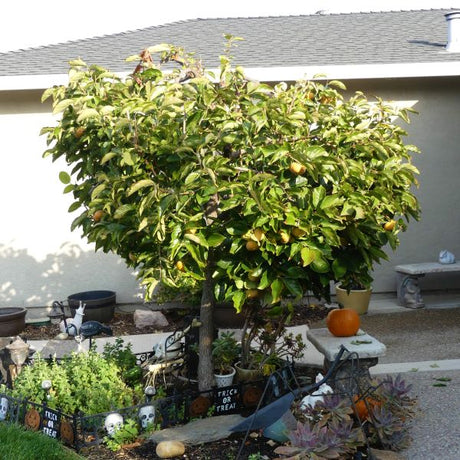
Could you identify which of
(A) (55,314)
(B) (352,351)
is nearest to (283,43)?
(A) (55,314)

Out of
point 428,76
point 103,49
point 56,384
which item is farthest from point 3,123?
point 428,76

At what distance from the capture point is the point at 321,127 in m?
4.53

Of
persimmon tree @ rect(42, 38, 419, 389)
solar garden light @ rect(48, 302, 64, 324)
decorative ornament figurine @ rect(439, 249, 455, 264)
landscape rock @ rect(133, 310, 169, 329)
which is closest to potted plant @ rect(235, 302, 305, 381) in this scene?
persimmon tree @ rect(42, 38, 419, 389)

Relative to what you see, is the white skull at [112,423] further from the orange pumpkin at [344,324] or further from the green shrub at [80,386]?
the orange pumpkin at [344,324]

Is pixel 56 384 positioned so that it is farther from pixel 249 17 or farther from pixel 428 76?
pixel 249 17

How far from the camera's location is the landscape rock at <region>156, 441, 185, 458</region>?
4.20m

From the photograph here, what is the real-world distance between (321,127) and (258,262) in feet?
3.40

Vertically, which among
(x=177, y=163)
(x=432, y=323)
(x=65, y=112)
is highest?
(x=65, y=112)

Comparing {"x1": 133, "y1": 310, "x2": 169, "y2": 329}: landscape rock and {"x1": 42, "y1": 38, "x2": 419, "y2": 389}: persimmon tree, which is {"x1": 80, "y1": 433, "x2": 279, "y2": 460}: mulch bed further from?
{"x1": 133, "y1": 310, "x2": 169, "y2": 329}: landscape rock

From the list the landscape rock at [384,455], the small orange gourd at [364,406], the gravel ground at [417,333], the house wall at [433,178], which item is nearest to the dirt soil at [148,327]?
the gravel ground at [417,333]

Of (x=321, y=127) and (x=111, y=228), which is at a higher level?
(x=321, y=127)

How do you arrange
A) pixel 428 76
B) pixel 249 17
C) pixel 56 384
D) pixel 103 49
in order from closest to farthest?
1. pixel 56 384
2. pixel 428 76
3. pixel 103 49
4. pixel 249 17

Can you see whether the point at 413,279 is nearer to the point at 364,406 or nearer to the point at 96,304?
the point at 96,304

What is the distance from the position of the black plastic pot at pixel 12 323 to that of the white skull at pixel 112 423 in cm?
395
